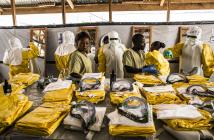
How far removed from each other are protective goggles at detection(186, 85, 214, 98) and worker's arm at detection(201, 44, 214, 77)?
5.58ft

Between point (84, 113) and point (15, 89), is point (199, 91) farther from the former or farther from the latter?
point (15, 89)

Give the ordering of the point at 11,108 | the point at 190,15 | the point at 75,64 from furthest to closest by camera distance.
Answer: the point at 190,15, the point at 75,64, the point at 11,108

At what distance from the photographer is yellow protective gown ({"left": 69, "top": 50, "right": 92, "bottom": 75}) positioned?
292 centimetres

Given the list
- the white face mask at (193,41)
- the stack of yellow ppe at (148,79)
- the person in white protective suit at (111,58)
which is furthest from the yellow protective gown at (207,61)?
the stack of yellow ppe at (148,79)

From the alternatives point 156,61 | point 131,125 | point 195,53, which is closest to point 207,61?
point 195,53

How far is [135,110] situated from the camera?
5.25 ft

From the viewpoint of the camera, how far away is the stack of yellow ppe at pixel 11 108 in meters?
1.63

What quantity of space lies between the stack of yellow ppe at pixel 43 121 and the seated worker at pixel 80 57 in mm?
1179

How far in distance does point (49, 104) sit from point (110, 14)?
406cm

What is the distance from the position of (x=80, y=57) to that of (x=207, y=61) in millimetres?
2020

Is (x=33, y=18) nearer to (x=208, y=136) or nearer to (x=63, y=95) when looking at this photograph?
(x=63, y=95)

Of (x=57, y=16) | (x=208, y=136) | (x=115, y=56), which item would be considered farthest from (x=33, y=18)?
(x=208, y=136)

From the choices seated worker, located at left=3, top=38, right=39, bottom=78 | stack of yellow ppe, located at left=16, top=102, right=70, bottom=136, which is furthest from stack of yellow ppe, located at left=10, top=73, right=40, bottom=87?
seated worker, located at left=3, top=38, right=39, bottom=78

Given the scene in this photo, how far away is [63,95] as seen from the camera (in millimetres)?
2049
